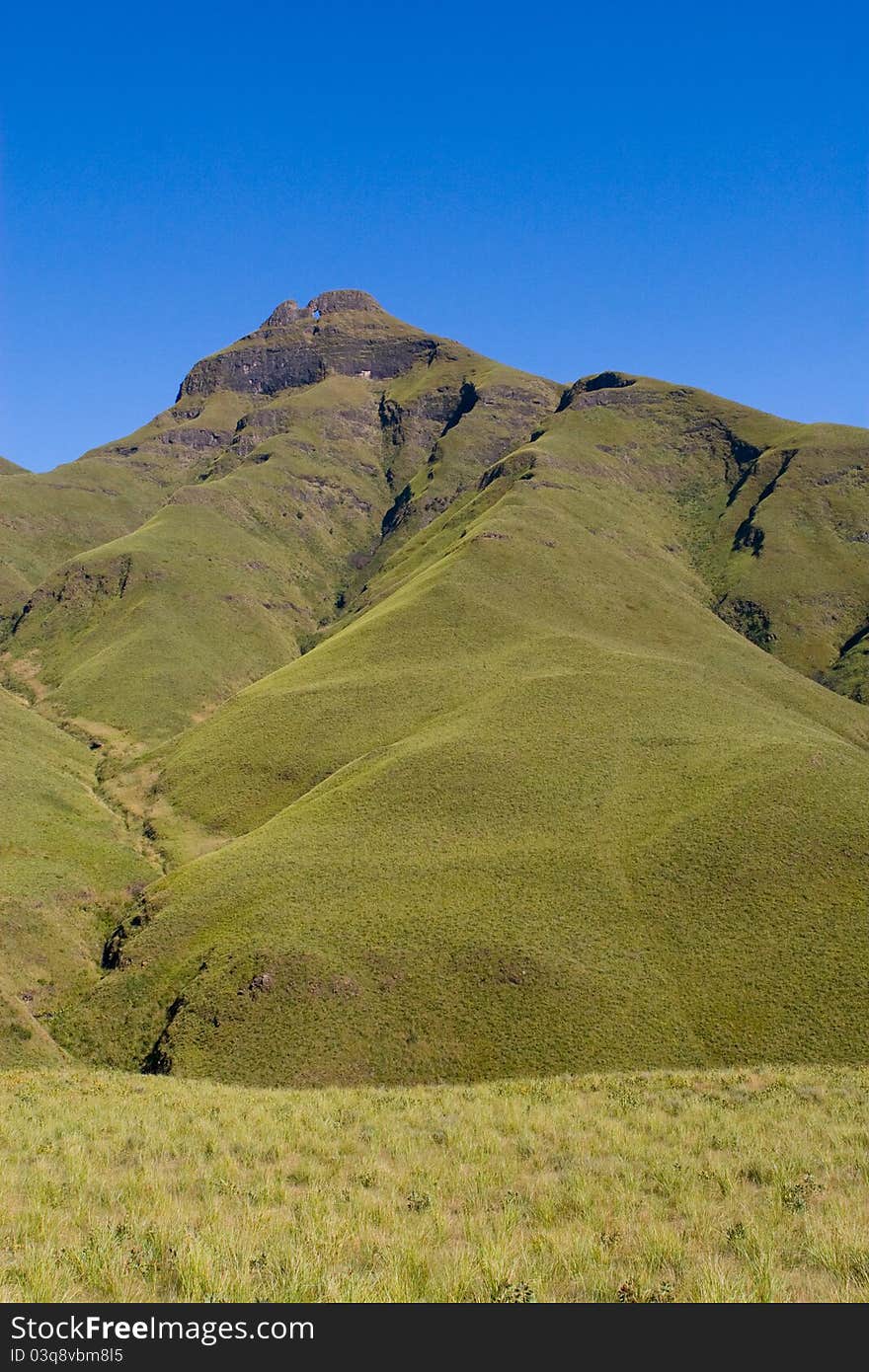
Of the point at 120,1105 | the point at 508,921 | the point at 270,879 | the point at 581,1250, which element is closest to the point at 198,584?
the point at 270,879

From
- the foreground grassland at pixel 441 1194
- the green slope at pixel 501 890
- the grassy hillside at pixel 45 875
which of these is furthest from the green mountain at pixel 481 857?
the foreground grassland at pixel 441 1194

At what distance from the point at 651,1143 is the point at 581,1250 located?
28.2ft

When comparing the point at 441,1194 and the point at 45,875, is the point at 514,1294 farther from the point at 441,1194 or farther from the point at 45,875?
the point at 45,875

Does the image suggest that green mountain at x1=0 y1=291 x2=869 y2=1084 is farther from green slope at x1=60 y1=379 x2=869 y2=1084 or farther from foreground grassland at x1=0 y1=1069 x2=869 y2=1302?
foreground grassland at x1=0 y1=1069 x2=869 y2=1302

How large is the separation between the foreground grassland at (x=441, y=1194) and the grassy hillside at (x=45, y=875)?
32.6 metres

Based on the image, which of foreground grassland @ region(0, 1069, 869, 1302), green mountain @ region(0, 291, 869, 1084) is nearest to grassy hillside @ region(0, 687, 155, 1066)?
green mountain @ region(0, 291, 869, 1084)

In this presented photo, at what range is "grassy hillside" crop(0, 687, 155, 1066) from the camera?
5509cm

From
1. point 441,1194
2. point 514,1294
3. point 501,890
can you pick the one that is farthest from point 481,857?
point 514,1294

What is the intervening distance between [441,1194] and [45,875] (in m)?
69.1

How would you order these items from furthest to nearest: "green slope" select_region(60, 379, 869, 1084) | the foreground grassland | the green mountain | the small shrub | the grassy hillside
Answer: the grassy hillside, the green mountain, "green slope" select_region(60, 379, 869, 1084), the foreground grassland, the small shrub

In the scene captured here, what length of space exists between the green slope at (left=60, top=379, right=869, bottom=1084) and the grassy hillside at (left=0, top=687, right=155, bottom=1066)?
189 inches

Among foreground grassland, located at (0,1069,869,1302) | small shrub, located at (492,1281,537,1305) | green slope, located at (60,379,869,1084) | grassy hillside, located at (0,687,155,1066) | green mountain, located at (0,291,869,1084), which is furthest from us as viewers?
grassy hillside, located at (0,687,155,1066)

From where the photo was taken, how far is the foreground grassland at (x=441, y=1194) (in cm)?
1028
